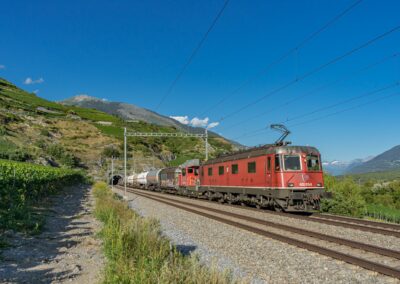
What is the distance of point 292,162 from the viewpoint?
60.8 feet

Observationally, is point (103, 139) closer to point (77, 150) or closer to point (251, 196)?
point (77, 150)

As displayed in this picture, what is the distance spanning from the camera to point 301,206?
1803 centimetres

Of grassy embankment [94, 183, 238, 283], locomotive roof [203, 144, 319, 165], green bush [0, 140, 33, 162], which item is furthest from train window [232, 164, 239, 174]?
green bush [0, 140, 33, 162]

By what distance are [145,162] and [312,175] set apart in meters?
89.3

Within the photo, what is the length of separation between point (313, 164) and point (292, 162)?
→ 1256mm

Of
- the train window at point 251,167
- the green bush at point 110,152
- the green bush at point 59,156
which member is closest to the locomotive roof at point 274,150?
the train window at point 251,167

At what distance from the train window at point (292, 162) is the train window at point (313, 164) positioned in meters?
0.65

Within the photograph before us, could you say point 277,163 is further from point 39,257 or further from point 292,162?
point 39,257

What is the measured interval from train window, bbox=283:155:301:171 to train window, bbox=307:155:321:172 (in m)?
0.65

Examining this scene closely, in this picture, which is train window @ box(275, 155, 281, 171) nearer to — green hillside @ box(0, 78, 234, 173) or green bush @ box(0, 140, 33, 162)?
green bush @ box(0, 140, 33, 162)

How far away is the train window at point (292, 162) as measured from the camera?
18375 millimetres

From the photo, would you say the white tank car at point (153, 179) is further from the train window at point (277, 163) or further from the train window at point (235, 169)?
the train window at point (277, 163)

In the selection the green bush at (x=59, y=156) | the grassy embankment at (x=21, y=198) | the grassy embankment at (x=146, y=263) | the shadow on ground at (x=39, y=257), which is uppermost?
the green bush at (x=59, y=156)

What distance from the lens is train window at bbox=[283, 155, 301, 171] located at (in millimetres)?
18375
